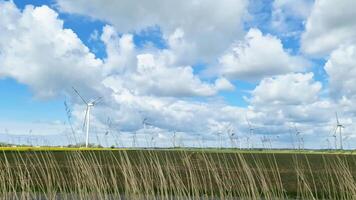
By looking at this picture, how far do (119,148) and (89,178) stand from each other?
1.42 m

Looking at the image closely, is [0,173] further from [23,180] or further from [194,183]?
[194,183]

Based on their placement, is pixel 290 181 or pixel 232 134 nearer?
pixel 232 134

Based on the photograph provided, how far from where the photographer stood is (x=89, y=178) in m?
12.8

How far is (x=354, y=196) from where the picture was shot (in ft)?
41.9

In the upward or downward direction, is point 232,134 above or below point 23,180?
above

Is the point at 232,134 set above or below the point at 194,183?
above

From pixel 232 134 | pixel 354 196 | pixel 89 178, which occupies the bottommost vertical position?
pixel 354 196

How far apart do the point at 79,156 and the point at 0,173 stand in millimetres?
2452

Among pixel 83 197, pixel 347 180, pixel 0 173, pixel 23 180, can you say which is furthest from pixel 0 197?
pixel 347 180

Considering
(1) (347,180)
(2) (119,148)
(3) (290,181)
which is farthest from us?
(3) (290,181)

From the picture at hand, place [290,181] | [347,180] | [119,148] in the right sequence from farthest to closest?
1. [290,181]
2. [347,180]
3. [119,148]

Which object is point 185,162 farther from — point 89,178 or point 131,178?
point 89,178

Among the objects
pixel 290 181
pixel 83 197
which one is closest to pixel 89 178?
pixel 83 197

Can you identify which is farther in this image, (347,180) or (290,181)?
(290,181)
